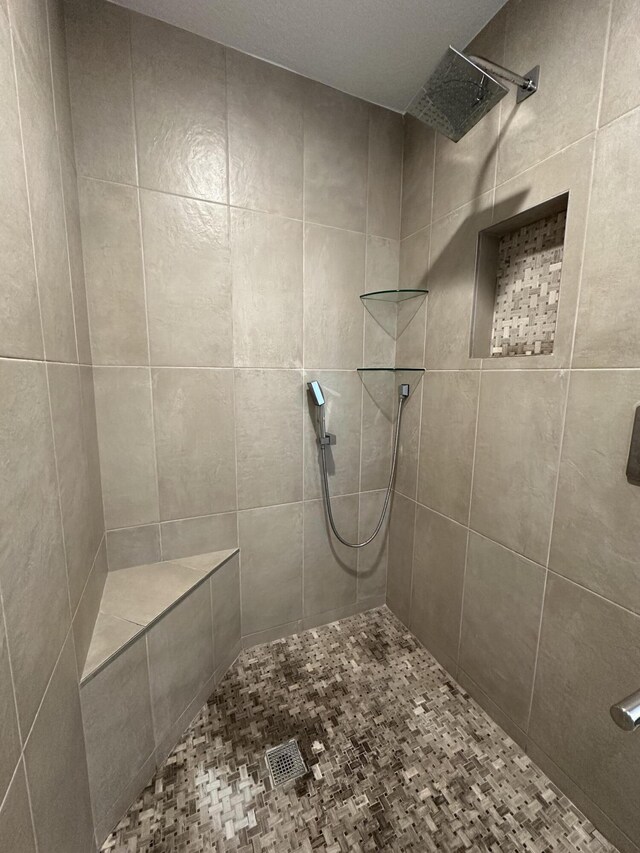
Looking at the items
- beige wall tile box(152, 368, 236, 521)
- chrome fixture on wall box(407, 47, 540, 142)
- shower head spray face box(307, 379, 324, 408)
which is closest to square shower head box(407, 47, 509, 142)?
chrome fixture on wall box(407, 47, 540, 142)

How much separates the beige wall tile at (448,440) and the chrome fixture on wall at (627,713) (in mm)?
695

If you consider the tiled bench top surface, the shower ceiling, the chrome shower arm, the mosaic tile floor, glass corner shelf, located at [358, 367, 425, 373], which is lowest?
the mosaic tile floor

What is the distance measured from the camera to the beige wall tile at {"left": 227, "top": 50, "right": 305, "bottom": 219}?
1.18 metres

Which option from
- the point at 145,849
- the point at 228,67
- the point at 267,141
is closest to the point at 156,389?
the point at 267,141

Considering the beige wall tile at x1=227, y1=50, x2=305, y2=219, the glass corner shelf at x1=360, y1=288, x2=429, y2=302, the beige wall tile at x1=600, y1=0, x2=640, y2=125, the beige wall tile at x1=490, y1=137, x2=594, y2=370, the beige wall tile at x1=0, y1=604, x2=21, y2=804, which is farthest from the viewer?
the glass corner shelf at x1=360, y1=288, x2=429, y2=302

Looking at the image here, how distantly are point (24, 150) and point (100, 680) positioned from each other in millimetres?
1197

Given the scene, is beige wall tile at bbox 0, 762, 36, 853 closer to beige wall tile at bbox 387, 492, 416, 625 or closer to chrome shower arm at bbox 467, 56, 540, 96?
beige wall tile at bbox 387, 492, 416, 625

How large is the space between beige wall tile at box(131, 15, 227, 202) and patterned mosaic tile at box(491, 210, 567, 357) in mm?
1044

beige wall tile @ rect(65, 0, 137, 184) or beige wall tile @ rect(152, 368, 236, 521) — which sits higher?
beige wall tile @ rect(65, 0, 137, 184)

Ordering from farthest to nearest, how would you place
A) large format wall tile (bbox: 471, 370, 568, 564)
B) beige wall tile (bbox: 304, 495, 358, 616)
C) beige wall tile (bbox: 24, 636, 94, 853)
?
beige wall tile (bbox: 304, 495, 358, 616)
large format wall tile (bbox: 471, 370, 568, 564)
beige wall tile (bbox: 24, 636, 94, 853)

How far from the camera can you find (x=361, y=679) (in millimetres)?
1349

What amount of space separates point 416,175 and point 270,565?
1786mm

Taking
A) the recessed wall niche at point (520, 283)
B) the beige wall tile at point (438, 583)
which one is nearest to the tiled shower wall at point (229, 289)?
the beige wall tile at point (438, 583)

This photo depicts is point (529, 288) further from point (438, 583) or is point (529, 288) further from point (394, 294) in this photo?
point (438, 583)
